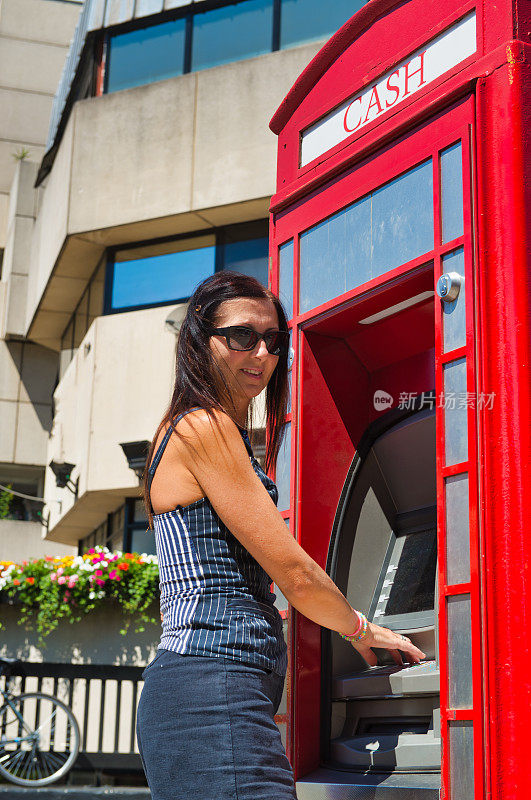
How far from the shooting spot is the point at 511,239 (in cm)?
243

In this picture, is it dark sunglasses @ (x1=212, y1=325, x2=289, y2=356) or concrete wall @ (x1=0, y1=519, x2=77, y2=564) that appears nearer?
dark sunglasses @ (x1=212, y1=325, x2=289, y2=356)

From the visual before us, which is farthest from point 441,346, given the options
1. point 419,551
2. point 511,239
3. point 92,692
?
point 92,692

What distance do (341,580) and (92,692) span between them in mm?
6688

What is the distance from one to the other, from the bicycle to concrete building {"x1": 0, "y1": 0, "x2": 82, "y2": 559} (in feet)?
26.2

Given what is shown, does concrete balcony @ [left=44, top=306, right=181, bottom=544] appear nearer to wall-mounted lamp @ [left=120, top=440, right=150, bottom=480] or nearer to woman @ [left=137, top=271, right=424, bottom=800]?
wall-mounted lamp @ [left=120, top=440, right=150, bottom=480]

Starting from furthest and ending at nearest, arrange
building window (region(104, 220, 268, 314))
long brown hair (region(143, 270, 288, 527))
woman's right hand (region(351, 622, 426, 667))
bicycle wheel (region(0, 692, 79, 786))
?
building window (region(104, 220, 268, 314)) < bicycle wheel (region(0, 692, 79, 786)) < woman's right hand (region(351, 622, 426, 667)) < long brown hair (region(143, 270, 288, 527))

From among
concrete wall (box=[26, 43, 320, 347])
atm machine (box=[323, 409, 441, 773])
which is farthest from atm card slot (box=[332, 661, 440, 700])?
concrete wall (box=[26, 43, 320, 347])

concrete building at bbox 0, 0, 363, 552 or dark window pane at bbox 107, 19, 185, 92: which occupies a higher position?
dark window pane at bbox 107, 19, 185, 92

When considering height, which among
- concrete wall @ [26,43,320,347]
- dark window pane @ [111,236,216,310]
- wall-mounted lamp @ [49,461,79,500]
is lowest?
wall-mounted lamp @ [49,461,79,500]

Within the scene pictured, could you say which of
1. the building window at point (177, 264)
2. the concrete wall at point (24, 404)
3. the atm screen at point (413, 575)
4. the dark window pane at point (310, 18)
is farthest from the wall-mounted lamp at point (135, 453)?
the atm screen at point (413, 575)

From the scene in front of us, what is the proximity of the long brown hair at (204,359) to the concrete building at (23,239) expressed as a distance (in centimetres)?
1383

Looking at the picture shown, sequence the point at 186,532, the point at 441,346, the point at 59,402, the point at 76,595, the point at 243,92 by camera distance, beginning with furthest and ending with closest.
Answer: the point at 59,402
the point at 243,92
the point at 76,595
the point at 441,346
the point at 186,532

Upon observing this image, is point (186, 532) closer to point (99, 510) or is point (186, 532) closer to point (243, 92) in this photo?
point (243, 92)

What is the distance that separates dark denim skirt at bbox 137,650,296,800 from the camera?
173cm
